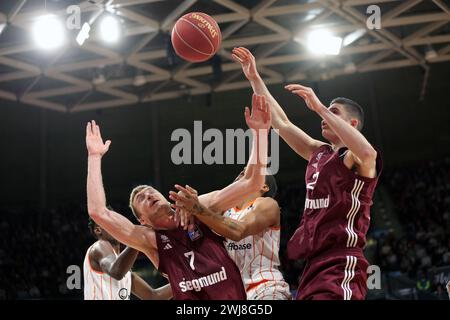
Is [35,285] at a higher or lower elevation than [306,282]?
lower

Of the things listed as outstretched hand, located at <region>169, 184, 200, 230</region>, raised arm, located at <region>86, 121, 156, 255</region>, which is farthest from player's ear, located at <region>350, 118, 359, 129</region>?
raised arm, located at <region>86, 121, 156, 255</region>

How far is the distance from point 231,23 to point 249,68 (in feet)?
28.1

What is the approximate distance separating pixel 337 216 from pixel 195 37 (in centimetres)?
212

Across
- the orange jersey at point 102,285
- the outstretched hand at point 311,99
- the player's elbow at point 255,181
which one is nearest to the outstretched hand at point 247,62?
the outstretched hand at point 311,99

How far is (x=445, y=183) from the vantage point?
15.8 m

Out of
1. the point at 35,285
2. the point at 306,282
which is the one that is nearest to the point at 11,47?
the point at 35,285

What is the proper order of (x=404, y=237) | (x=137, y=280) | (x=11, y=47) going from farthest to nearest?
(x=404, y=237) → (x=11, y=47) → (x=137, y=280)

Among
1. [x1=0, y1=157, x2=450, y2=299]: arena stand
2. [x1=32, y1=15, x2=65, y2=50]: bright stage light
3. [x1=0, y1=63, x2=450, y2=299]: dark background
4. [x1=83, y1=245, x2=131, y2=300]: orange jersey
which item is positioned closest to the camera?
[x1=83, y1=245, x2=131, y2=300]: orange jersey

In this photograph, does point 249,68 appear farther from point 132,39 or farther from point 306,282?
point 132,39

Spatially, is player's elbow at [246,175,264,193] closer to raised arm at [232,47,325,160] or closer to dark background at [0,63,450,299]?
raised arm at [232,47,325,160]

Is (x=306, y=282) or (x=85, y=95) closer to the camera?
(x=306, y=282)

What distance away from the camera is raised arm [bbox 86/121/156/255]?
134 inches

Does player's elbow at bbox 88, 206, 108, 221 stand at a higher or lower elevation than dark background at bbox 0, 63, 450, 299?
lower

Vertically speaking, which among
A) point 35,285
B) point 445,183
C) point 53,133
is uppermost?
point 53,133
